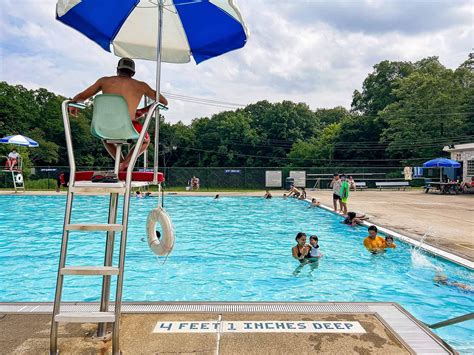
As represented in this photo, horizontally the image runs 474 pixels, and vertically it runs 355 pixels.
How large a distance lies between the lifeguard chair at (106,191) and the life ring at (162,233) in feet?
1.06

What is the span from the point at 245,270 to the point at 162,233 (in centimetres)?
480

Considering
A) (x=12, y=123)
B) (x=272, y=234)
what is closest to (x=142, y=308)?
(x=272, y=234)

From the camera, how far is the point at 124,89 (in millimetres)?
3094

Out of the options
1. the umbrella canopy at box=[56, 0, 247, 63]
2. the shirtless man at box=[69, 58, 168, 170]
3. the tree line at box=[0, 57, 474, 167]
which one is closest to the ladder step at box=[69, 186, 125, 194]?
the shirtless man at box=[69, 58, 168, 170]

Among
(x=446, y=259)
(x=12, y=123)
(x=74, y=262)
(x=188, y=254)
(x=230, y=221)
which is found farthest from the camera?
(x=12, y=123)

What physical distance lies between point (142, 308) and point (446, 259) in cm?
598

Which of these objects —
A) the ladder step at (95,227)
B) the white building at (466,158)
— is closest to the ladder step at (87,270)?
the ladder step at (95,227)

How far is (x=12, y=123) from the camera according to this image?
43.1m

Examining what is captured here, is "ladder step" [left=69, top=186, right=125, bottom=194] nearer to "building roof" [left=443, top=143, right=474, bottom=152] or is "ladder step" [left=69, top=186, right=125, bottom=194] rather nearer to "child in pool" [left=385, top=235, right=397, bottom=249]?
"child in pool" [left=385, top=235, right=397, bottom=249]

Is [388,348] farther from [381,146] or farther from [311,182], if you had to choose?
[381,146]

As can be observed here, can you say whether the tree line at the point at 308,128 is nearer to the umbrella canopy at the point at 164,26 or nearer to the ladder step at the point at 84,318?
the umbrella canopy at the point at 164,26

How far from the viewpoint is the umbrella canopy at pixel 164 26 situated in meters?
3.43

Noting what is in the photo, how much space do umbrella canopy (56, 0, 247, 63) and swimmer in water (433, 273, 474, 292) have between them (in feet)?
16.9

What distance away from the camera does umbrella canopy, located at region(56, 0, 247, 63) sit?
3.43m
